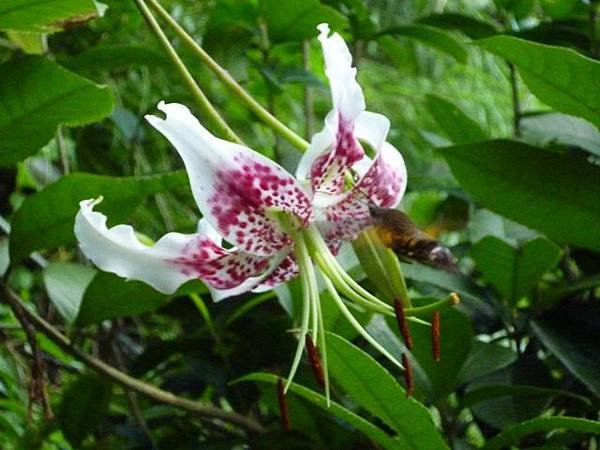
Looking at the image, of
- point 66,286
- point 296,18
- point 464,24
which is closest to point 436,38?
point 464,24

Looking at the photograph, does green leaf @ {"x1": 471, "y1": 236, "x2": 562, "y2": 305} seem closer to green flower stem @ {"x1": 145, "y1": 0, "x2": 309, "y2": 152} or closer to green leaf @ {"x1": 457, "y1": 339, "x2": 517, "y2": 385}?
green leaf @ {"x1": 457, "y1": 339, "x2": 517, "y2": 385}

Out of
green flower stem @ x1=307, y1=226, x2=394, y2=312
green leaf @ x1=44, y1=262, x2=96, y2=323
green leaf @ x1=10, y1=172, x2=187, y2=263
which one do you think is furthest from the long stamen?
green leaf @ x1=44, y1=262, x2=96, y2=323

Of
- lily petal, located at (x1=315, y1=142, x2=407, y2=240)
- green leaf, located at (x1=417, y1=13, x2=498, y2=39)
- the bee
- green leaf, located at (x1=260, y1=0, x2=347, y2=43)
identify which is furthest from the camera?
green leaf, located at (x1=417, y1=13, x2=498, y2=39)

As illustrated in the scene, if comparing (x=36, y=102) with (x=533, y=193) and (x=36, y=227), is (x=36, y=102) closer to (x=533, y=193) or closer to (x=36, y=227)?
(x=36, y=227)

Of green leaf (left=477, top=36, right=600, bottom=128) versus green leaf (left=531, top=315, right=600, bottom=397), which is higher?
green leaf (left=477, top=36, right=600, bottom=128)

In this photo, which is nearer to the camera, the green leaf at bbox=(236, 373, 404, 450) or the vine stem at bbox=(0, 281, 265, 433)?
the green leaf at bbox=(236, 373, 404, 450)

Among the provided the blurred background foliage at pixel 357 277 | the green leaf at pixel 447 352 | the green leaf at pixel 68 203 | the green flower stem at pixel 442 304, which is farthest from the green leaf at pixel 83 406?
the green flower stem at pixel 442 304

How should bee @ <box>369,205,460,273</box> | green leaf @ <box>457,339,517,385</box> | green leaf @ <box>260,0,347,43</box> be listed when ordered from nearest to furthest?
bee @ <box>369,205,460,273</box>, green leaf @ <box>457,339,517,385</box>, green leaf @ <box>260,0,347,43</box>
